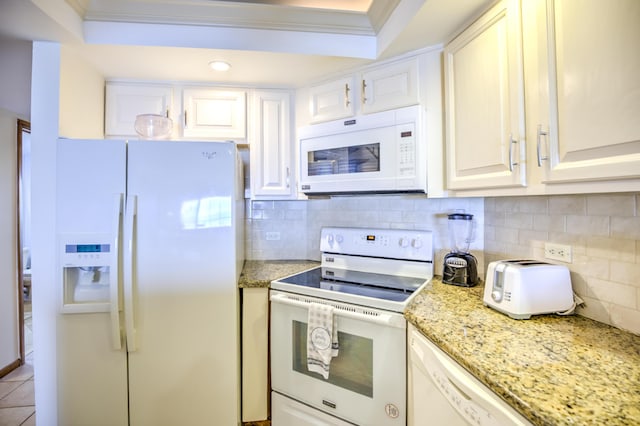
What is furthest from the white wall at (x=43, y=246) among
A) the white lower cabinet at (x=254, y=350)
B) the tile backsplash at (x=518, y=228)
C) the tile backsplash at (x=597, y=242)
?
the tile backsplash at (x=597, y=242)

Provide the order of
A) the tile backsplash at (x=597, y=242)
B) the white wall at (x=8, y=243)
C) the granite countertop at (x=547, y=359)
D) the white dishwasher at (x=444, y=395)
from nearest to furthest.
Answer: the granite countertop at (x=547, y=359) → the white dishwasher at (x=444, y=395) → the tile backsplash at (x=597, y=242) → the white wall at (x=8, y=243)

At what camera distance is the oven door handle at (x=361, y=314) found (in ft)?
4.16

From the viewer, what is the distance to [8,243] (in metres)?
2.54

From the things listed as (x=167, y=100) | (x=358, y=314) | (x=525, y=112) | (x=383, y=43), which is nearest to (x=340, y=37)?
(x=383, y=43)

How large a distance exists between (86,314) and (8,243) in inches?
76.6

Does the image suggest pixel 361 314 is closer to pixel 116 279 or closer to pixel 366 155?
pixel 366 155

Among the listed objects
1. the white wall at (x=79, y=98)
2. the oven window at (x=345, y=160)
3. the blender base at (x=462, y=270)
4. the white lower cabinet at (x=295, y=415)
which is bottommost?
the white lower cabinet at (x=295, y=415)

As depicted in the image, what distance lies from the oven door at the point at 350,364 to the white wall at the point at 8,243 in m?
2.62

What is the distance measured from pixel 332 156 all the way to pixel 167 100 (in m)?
1.17

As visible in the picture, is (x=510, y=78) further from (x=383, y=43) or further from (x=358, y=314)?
(x=358, y=314)

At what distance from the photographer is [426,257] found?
1.72 meters

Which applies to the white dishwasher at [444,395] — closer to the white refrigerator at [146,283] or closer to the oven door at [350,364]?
the oven door at [350,364]

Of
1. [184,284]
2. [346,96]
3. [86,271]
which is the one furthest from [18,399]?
[346,96]

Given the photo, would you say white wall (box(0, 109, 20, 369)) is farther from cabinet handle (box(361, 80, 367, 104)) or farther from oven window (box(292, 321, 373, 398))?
cabinet handle (box(361, 80, 367, 104))
